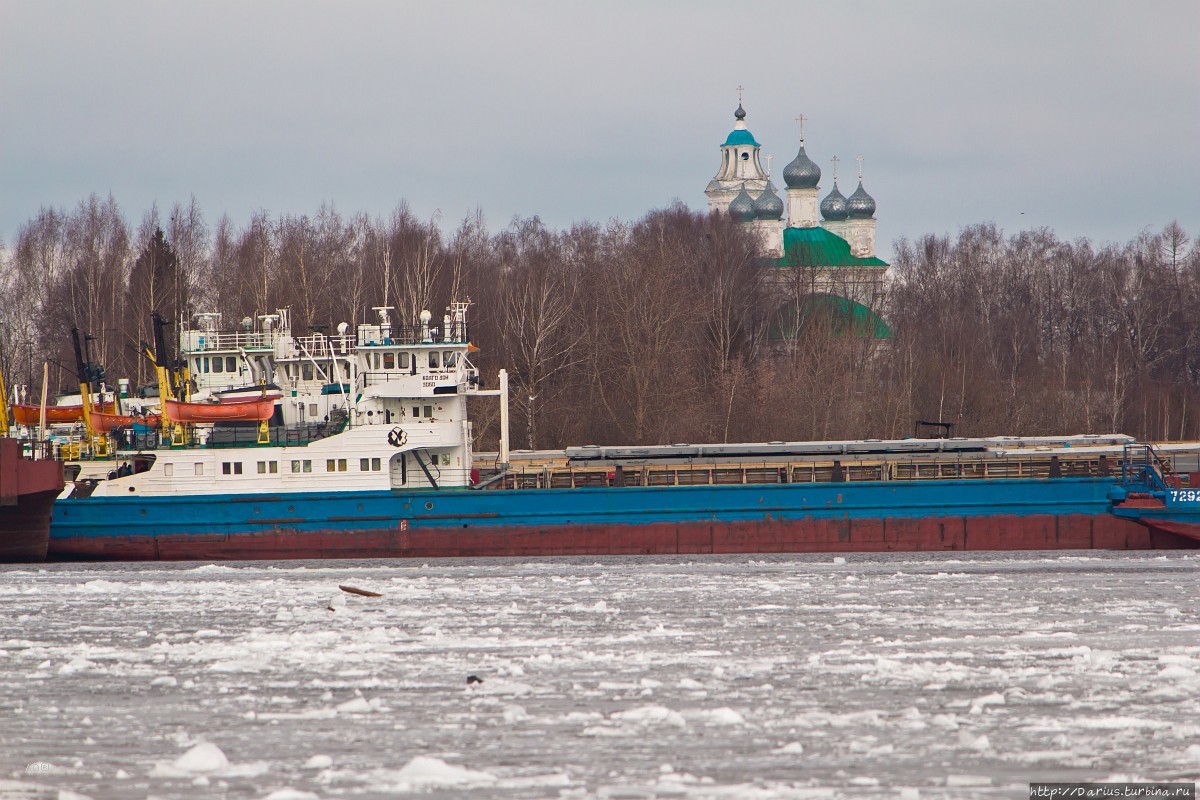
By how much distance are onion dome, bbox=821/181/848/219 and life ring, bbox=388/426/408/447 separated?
92523 mm

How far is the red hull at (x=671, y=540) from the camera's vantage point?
120 ft

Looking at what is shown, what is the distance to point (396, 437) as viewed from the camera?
121ft

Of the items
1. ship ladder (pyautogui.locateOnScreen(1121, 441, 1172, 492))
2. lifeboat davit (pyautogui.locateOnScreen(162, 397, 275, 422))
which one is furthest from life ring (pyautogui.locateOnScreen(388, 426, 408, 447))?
ship ladder (pyautogui.locateOnScreen(1121, 441, 1172, 492))

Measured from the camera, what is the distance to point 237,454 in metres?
37.1

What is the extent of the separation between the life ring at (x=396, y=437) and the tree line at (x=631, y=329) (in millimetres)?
15527

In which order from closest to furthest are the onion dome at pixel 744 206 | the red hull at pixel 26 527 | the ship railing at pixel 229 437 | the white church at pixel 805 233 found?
the red hull at pixel 26 527, the ship railing at pixel 229 437, the white church at pixel 805 233, the onion dome at pixel 744 206

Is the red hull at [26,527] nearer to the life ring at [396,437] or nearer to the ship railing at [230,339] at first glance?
the ship railing at [230,339]

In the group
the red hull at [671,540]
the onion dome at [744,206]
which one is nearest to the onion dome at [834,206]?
the onion dome at [744,206]

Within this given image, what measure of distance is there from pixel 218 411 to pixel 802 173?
89.9 m

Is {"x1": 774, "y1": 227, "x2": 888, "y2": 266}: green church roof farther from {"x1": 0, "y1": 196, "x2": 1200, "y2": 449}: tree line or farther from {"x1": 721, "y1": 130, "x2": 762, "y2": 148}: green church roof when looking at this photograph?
{"x1": 721, "y1": 130, "x2": 762, "y2": 148}: green church roof

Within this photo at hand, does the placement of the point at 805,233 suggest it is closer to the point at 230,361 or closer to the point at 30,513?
the point at 230,361

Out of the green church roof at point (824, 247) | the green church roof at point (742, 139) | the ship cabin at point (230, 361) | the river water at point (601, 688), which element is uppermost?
the green church roof at point (742, 139)

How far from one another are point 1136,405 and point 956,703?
57322 millimetres

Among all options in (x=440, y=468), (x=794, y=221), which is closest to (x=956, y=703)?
(x=440, y=468)
